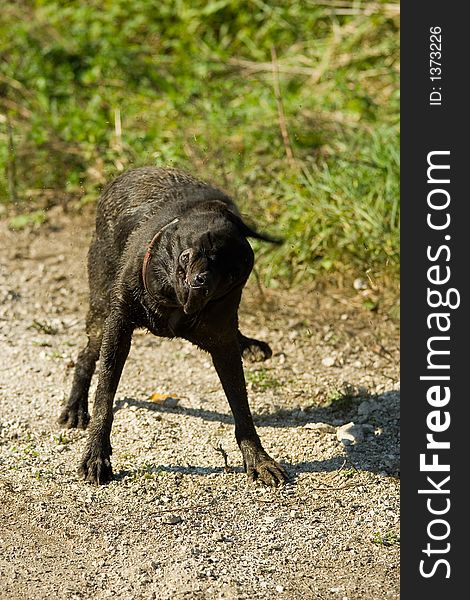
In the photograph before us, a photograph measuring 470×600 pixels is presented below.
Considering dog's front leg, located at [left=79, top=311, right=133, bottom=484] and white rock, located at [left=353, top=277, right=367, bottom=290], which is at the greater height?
white rock, located at [left=353, top=277, right=367, bottom=290]

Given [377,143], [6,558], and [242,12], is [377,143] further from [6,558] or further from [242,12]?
[6,558]

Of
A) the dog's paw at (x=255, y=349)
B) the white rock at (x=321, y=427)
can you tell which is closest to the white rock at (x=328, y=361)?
the dog's paw at (x=255, y=349)

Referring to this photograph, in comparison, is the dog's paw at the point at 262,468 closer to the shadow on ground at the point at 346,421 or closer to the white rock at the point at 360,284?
the shadow on ground at the point at 346,421

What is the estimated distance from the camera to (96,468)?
5418mm

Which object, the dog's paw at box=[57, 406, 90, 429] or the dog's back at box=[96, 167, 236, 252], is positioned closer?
the dog's back at box=[96, 167, 236, 252]

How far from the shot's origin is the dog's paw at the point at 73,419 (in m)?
6.21

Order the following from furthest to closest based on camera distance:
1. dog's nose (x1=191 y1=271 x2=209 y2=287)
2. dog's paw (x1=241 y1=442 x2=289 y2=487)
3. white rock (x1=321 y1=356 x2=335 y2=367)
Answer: white rock (x1=321 y1=356 x2=335 y2=367) < dog's paw (x1=241 y1=442 x2=289 y2=487) < dog's nose (x1=191 y1=271 x2=209 y2=287)

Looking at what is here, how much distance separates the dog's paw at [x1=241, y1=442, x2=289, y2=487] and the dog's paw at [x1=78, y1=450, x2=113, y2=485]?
73 cm

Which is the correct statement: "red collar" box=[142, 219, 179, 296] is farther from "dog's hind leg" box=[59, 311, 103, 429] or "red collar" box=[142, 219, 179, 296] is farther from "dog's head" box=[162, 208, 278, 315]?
"dog's hind leg" box=[59, 311, 103, 429]

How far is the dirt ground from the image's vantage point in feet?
15.3

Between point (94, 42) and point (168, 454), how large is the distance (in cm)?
649

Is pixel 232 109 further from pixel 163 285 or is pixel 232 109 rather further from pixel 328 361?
pixel 163 285

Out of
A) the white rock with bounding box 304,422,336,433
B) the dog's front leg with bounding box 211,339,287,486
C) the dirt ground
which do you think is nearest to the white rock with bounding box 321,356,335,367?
the dirt ground

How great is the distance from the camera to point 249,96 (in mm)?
10055
